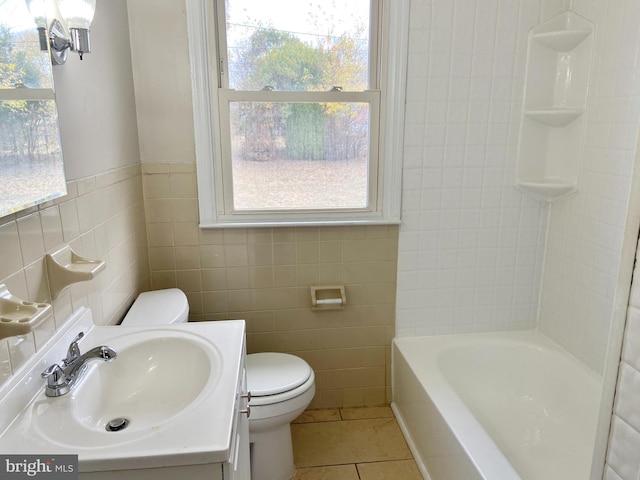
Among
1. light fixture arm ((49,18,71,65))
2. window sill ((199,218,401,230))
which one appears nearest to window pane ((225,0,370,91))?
window sill ((199,218,401,230))

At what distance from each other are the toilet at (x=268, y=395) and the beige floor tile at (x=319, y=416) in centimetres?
36

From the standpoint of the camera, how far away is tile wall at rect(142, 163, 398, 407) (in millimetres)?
2219

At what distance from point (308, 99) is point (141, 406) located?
1.46 m

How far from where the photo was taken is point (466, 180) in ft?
7.60

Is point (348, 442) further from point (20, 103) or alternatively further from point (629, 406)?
point (20, 103)

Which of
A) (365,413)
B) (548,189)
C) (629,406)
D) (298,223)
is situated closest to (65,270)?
(298,223)

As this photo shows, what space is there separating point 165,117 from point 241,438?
140 cm

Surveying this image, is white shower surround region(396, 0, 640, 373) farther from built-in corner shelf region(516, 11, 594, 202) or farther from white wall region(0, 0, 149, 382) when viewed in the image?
white wall region(0, 0, 149, 382)

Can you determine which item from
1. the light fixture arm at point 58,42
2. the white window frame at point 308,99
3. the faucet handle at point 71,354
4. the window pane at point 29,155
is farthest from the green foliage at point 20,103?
the white window frame at point 308,99

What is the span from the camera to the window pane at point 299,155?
7.21 ft

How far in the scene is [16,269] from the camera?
3.60 feet

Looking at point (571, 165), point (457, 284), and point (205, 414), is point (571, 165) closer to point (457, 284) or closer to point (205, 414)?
point (457, 284)

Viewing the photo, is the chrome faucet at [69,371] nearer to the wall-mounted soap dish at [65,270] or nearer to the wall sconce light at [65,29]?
the wall-mounted soap dish at [65,270]

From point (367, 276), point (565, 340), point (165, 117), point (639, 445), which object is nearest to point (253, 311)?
point (367, 276)
